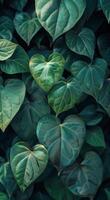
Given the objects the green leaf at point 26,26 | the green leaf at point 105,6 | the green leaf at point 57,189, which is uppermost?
the green leaf at point 26,26

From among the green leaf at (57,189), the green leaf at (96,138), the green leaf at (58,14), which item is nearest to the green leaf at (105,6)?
the green leaf at (58,14)

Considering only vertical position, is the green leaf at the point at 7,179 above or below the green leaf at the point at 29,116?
below

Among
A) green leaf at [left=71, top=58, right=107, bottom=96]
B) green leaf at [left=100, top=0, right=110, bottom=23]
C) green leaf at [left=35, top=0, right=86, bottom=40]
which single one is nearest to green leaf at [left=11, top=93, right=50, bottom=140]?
green leaf at [left=71, top=58, right=107, bottom=96]

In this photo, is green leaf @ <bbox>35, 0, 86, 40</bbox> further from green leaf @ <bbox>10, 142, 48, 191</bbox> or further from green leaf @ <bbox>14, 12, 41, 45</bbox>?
green leaf @ <bbox>10, 142, 48, 191</bbox>

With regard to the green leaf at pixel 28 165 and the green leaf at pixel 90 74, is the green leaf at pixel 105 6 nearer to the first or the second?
the green leaf at pixel 90 74

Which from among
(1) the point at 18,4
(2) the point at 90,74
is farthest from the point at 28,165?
(1) the point at 18,4

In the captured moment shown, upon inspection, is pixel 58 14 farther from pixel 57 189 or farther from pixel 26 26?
pixel 57 189
